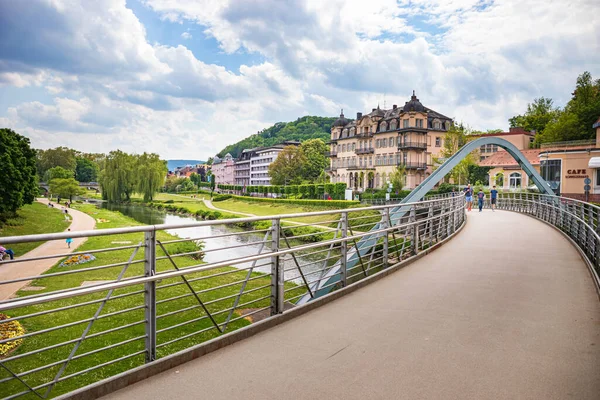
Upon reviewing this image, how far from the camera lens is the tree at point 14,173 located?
3809cm

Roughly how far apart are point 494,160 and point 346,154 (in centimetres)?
2765

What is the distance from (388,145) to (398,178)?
10.7 m

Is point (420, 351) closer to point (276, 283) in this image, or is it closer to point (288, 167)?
point (276, 283)

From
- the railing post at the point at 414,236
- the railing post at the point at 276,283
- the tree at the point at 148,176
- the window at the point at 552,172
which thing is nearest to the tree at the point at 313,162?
the tree at the point at 148,176

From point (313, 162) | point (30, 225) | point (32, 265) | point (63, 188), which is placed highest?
point (313, 162)

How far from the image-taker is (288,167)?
98.1 meters

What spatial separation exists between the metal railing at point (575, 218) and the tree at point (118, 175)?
56.6 meters

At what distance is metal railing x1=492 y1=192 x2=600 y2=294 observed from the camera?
9814 millimetres

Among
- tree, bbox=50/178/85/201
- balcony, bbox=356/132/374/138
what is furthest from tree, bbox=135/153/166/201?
balcony, bbox=356/132/374/138

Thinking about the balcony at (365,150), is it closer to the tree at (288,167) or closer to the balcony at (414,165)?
the balcony at (414,165)

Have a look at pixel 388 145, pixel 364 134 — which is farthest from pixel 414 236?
pixel 364 134

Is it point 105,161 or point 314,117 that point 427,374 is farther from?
point 314,117

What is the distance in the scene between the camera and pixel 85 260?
25.6 metres

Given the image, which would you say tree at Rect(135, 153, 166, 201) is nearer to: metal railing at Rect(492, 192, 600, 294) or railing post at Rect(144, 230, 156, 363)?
metal railing at Rect(492, 192, 600, 294)
